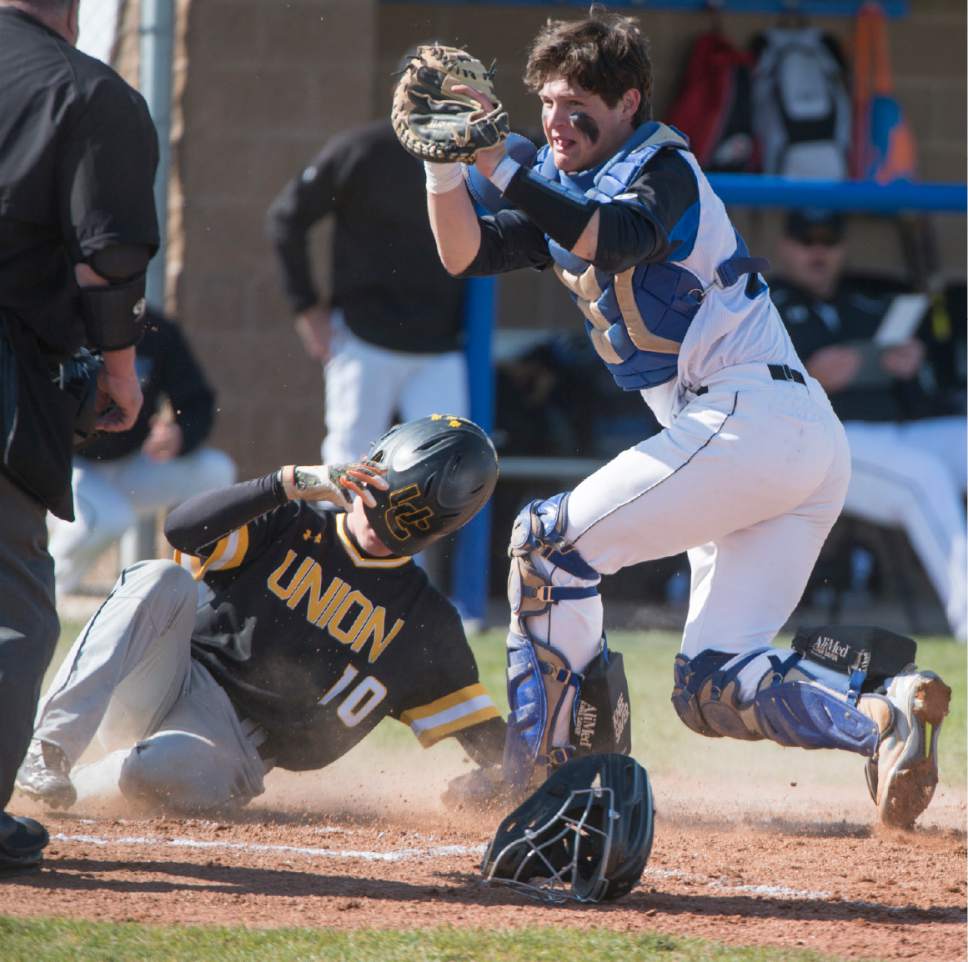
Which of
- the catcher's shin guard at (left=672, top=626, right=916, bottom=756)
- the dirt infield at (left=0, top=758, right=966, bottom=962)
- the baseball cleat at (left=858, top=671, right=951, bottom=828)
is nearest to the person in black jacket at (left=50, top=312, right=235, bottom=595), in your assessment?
the dirt infield at (left=0, top=758, right=966, bottom=962)

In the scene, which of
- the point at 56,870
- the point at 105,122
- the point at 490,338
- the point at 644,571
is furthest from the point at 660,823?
the point at 644,571

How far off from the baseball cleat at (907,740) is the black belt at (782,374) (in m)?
0.80

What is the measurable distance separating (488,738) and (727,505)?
37.2 inches

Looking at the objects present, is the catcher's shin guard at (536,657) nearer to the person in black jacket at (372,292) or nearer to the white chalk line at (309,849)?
the white chalk line at (309,849)

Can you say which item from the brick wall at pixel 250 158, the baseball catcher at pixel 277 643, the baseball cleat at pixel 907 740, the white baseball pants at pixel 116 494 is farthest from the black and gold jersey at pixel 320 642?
the brick wall at pixel 250 158

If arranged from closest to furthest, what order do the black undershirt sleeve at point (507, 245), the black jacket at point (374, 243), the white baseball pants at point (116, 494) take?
1. the black undershirt sleeve at point (507, 245)
2. the white baseball pants at point (116, 494)
3. the black jacket at point (374, 243)

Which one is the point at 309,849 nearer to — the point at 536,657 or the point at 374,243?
the point at 536,657

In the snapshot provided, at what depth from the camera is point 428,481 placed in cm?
433

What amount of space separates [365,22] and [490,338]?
1936 millimetres

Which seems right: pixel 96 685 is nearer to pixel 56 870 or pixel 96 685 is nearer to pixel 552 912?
pixel 56 870

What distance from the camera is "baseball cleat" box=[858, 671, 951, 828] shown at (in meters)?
4.20

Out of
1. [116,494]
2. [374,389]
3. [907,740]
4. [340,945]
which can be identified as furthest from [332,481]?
[374,389]

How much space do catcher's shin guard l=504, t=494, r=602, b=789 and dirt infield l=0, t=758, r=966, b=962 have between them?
0.86ft

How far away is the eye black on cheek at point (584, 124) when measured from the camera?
4.30 m
